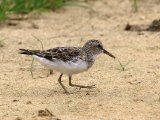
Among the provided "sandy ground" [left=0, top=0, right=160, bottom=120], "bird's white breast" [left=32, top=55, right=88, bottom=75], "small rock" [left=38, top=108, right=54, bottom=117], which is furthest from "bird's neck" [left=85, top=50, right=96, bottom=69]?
"small rock" [left=38, top=108, right=54, bottom=117]

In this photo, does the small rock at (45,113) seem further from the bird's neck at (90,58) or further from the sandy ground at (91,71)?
the bird's neck at (90,58)

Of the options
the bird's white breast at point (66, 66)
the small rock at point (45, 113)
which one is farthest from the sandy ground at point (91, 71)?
Answer: the bird's white breast at point (66, 66)

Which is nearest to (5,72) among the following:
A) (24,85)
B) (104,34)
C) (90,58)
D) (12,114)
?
(24,85)

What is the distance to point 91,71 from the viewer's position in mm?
10547

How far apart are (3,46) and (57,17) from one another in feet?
7.87

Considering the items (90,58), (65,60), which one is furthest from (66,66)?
(90,58)

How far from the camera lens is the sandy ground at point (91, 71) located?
848cm

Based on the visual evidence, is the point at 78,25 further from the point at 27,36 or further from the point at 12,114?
the point at 12,114

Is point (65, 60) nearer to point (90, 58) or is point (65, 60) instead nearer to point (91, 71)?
point (90, 58)

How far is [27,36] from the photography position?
12.7m

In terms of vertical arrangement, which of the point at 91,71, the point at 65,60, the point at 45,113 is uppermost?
the point at 65,60

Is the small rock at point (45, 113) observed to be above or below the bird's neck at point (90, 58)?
below

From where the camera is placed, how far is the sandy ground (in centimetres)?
848

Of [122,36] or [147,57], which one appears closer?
A: [147,57]
